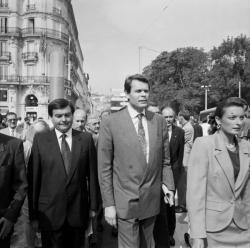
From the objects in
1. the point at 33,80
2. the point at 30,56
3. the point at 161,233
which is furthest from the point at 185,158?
the point at 30,56

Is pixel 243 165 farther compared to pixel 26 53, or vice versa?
pixel 26 53

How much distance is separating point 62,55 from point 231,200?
56014mm

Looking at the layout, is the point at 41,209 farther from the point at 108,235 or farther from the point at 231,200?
the point at 108,235

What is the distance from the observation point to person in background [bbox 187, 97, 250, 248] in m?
2.75

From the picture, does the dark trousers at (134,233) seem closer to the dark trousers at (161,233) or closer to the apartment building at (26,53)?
the dark trousers at (161,233)

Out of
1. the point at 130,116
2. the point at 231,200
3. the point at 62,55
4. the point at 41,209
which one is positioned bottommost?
the point at 41,209

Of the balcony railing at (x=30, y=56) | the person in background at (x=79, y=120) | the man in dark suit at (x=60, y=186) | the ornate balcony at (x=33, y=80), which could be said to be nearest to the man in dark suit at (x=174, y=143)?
the person in background at (x=79, y=120)

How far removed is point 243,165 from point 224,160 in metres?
0.17

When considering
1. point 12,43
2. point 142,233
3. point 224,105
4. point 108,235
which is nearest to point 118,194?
point 142,233

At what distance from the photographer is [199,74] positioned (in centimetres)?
5181

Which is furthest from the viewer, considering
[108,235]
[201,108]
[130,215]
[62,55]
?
[62,55]

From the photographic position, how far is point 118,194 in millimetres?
3287

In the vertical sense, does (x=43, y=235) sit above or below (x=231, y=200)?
below

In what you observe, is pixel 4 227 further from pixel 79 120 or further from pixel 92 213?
pixel 79 120
